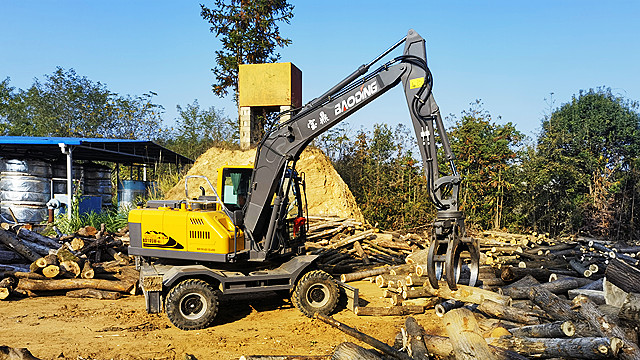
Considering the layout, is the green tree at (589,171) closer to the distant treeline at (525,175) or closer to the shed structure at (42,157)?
the distant treeline at (525,175)

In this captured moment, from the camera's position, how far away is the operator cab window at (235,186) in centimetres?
822

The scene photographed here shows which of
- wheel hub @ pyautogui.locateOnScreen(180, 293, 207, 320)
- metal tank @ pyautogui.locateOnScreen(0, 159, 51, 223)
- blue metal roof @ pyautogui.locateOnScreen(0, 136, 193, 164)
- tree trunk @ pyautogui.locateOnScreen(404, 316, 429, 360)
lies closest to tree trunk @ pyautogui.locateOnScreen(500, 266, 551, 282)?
tree trunk @ pyautogui.locateOnScreen(404, 316, 429, 360)

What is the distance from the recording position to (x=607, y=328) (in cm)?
480

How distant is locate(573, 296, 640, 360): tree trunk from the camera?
434 cm

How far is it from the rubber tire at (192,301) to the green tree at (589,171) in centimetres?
1157

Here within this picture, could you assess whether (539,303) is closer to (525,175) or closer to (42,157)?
(525,175)

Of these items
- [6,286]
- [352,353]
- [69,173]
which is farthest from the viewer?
[69,173]

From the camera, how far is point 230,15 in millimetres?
17125

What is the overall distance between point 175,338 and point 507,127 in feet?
38.5

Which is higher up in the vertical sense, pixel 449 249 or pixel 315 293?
pixel 449 249

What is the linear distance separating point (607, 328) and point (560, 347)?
0.55 metres

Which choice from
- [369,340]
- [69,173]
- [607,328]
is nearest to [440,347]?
[369,340]

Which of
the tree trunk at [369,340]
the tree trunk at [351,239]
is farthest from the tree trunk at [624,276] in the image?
the tree trunk at [351,239]

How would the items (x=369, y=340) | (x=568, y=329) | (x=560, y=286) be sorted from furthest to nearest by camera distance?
(x=560, y=286) → (x=369, y=340) → (x=568, y=329)
